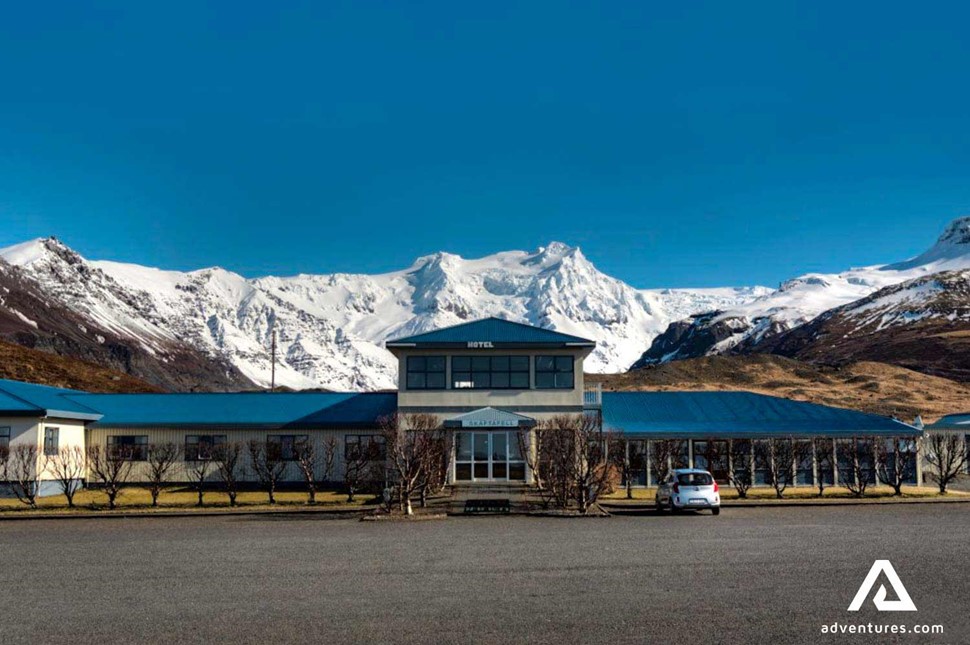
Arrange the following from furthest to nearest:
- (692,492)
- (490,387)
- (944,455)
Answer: (944,455) → (490,387) → (692,492)

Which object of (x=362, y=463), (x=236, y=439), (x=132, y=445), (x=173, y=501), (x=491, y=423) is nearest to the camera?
(x=173, y=501)

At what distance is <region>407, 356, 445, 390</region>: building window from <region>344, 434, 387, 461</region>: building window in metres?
2.98

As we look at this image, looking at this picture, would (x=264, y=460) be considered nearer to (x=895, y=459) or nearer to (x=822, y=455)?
(x=822, y=455)

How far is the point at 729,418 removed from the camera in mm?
46719

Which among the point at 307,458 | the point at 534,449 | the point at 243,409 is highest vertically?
the point at 243,409

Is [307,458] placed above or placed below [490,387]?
below

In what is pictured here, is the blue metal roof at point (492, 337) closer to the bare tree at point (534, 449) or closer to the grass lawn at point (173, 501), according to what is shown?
the bare tree at point (534, 449)

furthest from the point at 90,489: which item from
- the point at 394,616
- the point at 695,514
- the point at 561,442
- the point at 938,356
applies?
the point at 938,356

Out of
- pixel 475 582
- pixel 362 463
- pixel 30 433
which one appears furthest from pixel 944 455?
pixel 30 433

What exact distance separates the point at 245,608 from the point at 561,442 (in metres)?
23.1

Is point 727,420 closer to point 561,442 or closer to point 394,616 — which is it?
point 561,442

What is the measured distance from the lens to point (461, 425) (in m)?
42.0

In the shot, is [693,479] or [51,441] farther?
[51,441]

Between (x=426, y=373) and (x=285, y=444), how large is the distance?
745 centimetres
